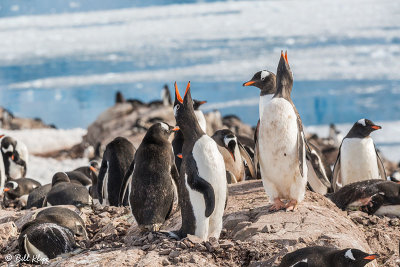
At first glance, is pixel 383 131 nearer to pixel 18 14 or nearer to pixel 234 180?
pixel 234 180

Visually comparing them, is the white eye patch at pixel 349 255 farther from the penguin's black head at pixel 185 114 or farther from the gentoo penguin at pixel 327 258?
the penguin's black head at pixel 185 114

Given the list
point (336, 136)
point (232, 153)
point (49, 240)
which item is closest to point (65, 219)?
point (49, 240)

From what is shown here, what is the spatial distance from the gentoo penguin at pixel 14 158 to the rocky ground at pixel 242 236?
4023mm

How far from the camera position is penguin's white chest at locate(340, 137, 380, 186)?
6.12 m

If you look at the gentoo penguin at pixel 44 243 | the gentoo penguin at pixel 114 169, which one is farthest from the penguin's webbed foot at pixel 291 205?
the gentoo penguin at pixel 114 169

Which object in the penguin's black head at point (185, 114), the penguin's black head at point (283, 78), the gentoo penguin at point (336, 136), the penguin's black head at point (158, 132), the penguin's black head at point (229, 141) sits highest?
the penguin's black head at point (283, 78)

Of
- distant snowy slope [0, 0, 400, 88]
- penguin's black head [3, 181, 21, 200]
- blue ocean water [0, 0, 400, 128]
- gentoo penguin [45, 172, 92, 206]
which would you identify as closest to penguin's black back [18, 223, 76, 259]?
gentoo penguin [45, 172, 92, 206]

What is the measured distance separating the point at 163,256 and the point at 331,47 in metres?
23.7

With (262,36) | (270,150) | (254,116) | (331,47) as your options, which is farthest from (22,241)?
(262,36)

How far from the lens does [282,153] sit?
4.06 metres

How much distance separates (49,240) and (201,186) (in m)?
1.01

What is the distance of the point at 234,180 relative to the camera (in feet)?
19.8

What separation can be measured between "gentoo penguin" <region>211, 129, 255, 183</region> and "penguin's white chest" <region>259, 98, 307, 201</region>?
6.67 feet

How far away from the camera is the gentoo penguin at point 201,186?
139 inches
